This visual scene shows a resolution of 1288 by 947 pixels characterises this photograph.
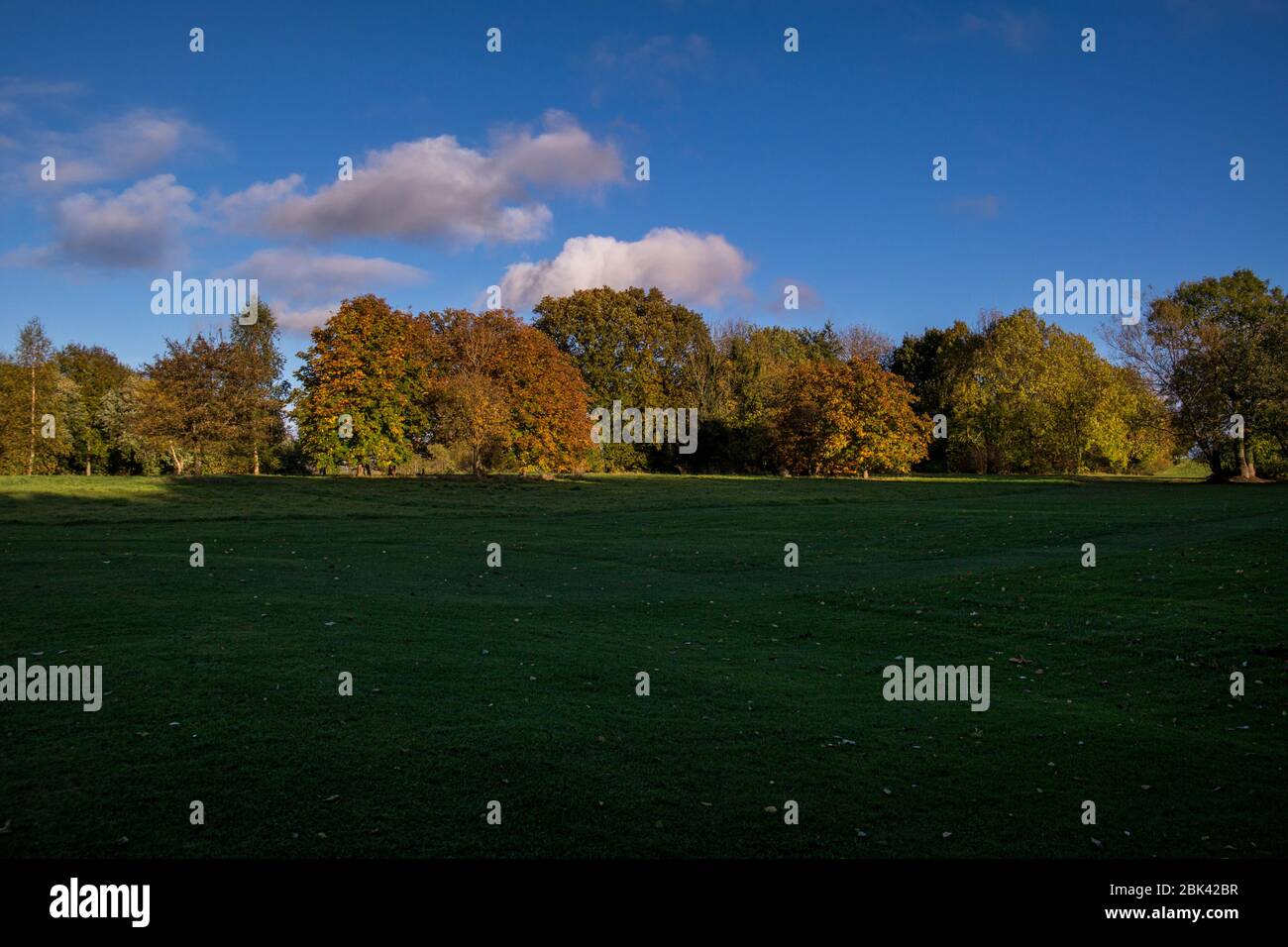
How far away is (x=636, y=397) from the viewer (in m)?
84.4

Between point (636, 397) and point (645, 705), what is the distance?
75.9 m

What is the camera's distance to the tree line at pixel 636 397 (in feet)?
185

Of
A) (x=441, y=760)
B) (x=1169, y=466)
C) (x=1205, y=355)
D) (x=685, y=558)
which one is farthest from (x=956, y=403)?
(x=441, y=760)

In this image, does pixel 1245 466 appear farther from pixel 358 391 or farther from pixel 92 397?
pixel 92 397

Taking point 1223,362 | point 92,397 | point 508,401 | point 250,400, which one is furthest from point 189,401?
point 1223,362

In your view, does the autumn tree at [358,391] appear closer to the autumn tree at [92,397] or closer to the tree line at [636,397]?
the tree line at [636,397]

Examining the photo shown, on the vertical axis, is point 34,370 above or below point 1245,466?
above

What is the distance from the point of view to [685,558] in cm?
2406

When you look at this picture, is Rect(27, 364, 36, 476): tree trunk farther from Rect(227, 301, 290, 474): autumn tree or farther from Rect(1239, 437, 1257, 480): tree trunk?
Rect(1239, 437, 1257, 480): tree trunk

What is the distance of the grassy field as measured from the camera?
239 inches

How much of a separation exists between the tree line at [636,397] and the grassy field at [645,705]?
35.3 metres
